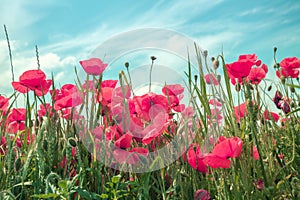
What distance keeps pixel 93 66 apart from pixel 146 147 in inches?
16.9

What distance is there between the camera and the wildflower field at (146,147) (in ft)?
4.32

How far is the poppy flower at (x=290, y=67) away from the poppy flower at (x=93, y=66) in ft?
4.48

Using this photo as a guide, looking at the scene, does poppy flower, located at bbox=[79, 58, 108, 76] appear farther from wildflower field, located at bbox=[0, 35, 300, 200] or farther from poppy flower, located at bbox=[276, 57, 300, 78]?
poppy flower, located at bbox=[276, 57, 300, 78]

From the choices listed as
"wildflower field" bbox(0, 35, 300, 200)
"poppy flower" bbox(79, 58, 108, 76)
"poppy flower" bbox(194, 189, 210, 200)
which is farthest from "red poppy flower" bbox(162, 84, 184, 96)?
"poppy flower" bbox(194, 189, 210, 200)

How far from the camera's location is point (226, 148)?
3.95 ft

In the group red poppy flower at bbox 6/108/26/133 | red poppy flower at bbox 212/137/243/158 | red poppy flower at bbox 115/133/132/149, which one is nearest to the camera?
red poppy flower at bbox 212/137/243/158

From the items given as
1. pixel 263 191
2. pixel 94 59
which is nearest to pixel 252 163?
pixel 263 191

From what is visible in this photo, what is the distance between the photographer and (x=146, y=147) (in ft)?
5.33

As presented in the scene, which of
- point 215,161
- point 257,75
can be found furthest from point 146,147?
point 257,75

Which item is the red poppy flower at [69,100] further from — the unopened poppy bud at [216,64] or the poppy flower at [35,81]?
the unopened poppy bud at [216,64]

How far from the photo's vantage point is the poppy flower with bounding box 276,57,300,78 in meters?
2.52

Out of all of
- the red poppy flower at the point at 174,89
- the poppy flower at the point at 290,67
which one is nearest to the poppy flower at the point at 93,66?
the red poppy flower at the point at 174,89

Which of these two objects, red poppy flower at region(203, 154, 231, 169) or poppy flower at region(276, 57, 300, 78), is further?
poppy flower at region(276, 57, 300, 78)

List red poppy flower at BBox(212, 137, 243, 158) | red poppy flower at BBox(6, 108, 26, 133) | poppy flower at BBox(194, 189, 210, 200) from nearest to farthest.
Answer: red poppy flower at BBox(212, 137, 243, 158) < poppy flower at BBox(194, 189, 210, 200) < red poppy flower at BBox(6, 108, 26, 133)
